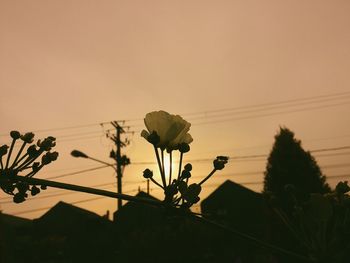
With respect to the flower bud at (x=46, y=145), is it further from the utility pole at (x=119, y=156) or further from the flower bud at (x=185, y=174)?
the utility pole at (x=119, y=156)

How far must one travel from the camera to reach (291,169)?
28594 mm

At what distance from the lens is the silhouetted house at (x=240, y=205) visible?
36.6 m

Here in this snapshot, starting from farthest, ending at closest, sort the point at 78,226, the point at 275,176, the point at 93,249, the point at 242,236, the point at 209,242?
the point at 78,226 → the point at 93,249 → the point at 275,176 → the point at 209,242 → the point at 242,236

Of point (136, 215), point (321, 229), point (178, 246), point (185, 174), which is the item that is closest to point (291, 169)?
point (178, 246)

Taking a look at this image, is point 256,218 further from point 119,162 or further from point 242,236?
point 242,236

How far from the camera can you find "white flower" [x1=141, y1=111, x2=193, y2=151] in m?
2.27

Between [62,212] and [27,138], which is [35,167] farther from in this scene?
[62,212]

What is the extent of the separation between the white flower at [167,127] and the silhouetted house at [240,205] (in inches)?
1372

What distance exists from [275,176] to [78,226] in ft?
93.8

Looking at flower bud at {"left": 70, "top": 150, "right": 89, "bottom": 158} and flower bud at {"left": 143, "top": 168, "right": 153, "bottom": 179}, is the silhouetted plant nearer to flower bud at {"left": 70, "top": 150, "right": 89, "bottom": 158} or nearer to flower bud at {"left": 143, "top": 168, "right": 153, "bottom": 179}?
flower bud at {"left": 143, "top": 168, "right": 153, "bottom": 179}

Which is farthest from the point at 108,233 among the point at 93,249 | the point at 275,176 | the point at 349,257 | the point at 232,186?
the point at 349,257

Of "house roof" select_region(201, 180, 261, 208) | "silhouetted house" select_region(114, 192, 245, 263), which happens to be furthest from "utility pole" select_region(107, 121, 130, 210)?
"house roof" select_region(201, 180, 261, 208)

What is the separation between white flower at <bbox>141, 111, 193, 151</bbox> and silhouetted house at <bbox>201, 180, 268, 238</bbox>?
3485cm

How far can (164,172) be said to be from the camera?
1942 mm
